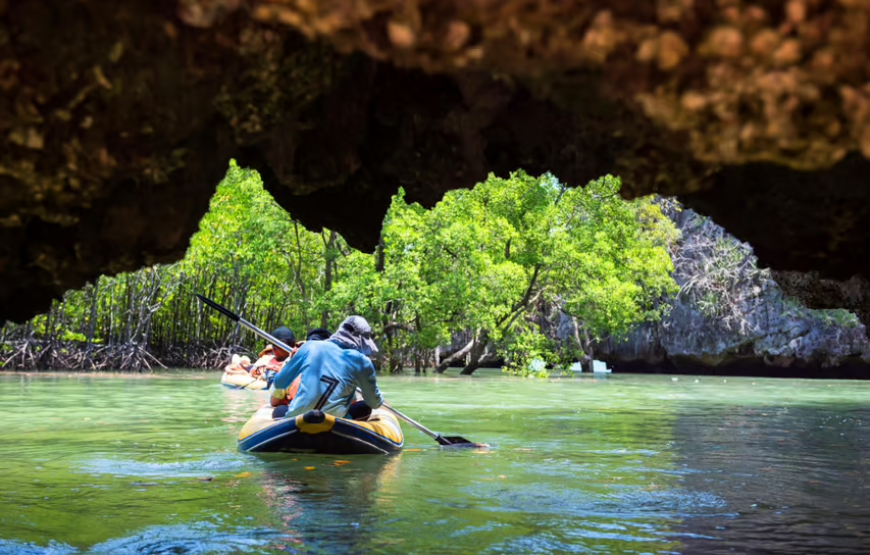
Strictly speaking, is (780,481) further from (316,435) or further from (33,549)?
(33,549)

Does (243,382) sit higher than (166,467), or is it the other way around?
(243,382)

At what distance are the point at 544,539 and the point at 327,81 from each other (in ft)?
11.8

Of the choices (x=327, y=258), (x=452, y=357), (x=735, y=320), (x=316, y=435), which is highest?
(x=327, y=258)

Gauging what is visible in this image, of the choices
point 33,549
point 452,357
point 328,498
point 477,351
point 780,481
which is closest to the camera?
point 33,549

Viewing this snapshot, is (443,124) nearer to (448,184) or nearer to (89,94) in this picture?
(448,184)

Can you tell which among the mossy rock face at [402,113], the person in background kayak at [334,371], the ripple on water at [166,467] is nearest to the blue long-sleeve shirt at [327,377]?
the person in background kayak at [334,371]

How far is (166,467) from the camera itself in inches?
375

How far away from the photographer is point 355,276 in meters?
30.9

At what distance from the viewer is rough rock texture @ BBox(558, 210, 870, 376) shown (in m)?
37.0

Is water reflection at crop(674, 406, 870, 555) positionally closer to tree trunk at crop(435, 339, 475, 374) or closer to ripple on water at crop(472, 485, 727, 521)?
ripple on water at crop(472, 485, 727, 521)

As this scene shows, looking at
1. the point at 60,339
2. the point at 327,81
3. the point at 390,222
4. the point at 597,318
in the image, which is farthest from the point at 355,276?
the point at 327,81

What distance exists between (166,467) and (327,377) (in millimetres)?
1861

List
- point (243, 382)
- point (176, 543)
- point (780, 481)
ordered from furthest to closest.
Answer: point (243, 382), point (780, 481), point (176, 543)

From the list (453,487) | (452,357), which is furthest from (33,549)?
(452,357)
